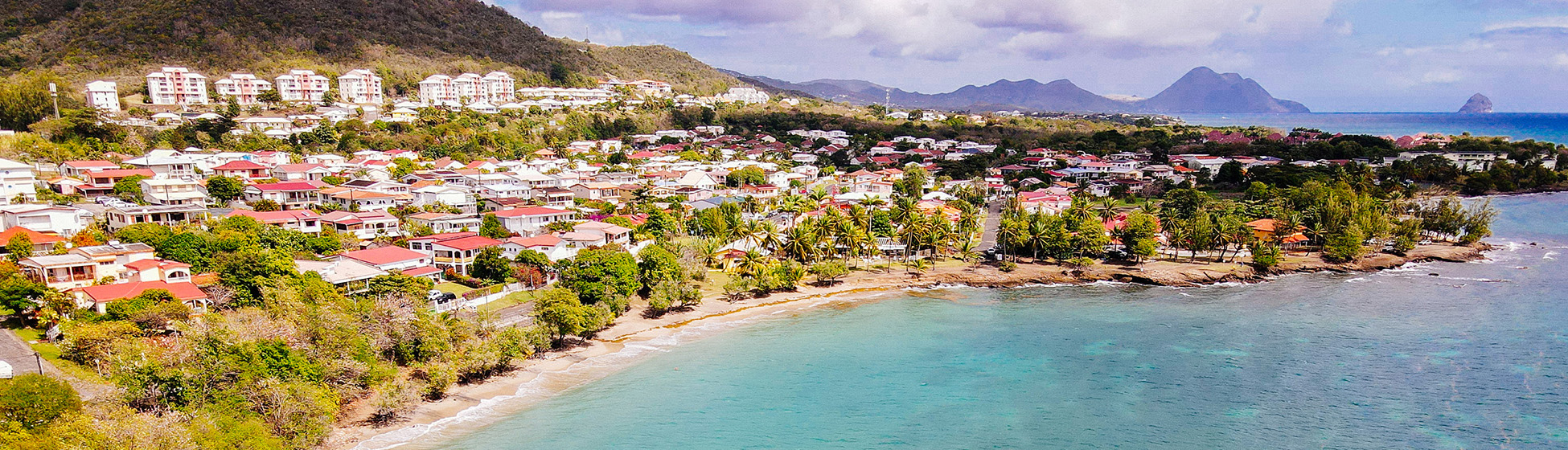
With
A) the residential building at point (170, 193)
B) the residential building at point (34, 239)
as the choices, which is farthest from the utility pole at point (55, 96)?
the residential building at point (34, 239)

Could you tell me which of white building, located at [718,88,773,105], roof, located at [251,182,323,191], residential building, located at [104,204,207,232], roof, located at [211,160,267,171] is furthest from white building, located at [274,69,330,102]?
white building, located at [718,88,773,105]

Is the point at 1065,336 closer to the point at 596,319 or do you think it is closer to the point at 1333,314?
the point at 1333,314

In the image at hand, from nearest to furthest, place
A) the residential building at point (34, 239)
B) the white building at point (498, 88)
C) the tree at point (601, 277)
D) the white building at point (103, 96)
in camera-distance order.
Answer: the residential building at point (34, 239) < the tree at point (601, 277) < the white building at point (103, 96) < the white building at point (498, 88)

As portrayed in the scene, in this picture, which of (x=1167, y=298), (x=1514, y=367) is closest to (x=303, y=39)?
(x=1167, y=298)

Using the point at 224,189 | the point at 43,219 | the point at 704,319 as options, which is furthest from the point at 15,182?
the point at 704,319

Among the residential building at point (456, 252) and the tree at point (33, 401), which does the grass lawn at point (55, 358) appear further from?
the residential building at point (456, 252)

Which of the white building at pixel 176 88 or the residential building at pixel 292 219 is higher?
the white building at pixel 176 88

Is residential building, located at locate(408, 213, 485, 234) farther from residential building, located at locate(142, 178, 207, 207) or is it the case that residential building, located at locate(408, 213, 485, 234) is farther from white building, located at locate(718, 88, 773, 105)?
white building, located at locate(718, 88, 773, 105)

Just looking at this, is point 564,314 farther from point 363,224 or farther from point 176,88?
point 176,88
